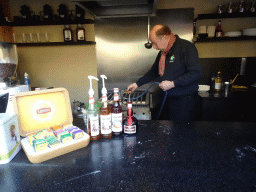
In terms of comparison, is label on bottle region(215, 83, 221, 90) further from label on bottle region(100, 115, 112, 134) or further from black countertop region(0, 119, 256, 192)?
label on bottle region(100, 115, 112, 134)

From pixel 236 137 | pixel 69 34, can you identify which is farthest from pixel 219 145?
pixel 69 34

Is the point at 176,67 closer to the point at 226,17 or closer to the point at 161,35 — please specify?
the point at 161,35

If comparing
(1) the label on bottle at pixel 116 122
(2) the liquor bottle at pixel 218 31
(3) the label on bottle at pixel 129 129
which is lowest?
(3) the label on bottle at pixel 129 129

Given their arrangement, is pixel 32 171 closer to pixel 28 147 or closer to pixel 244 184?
pixel 28 147

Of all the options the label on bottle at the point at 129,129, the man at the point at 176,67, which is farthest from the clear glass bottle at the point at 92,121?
the man at the point at 176,67

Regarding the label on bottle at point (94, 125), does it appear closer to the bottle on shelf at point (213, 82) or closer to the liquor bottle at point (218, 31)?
the bottle on shelf at point (213, 82)

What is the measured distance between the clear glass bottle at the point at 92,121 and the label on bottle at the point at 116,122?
83 millimetres

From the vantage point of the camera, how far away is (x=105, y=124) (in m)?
0.96

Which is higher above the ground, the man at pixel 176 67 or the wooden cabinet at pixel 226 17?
the wooden cabinet at pixel 226 17

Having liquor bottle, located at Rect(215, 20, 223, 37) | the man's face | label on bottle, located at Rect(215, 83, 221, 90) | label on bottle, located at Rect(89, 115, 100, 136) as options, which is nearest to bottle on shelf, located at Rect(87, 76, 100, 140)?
label on bottle, located at Rect(89, 115, 100, 136)

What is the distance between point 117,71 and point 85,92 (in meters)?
0.66

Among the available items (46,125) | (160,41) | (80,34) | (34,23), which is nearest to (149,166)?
(46,125)

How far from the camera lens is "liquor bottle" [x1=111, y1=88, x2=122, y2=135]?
3.18ft

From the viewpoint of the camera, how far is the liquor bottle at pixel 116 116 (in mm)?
969
